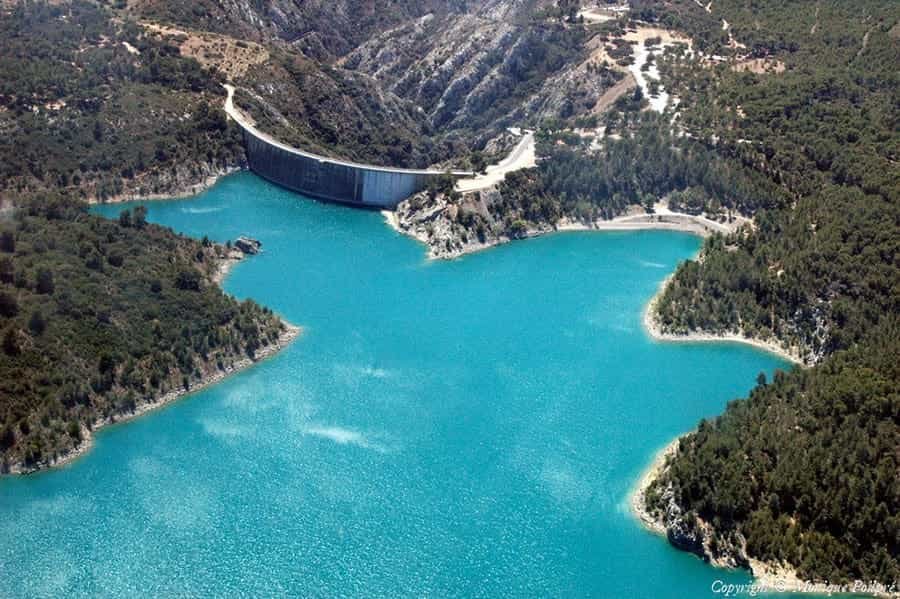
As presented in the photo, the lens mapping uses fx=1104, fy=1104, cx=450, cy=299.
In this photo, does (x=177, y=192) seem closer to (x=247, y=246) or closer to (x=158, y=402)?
(x=247, y=246)

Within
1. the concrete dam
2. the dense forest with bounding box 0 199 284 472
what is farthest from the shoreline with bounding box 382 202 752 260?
the dense forest with bounding box 0 199 284 472

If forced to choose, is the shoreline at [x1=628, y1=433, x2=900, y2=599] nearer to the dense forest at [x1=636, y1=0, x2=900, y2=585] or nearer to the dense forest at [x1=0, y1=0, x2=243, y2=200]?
the dense forest at [x1=636, y1=0, x2=900, y2=585]

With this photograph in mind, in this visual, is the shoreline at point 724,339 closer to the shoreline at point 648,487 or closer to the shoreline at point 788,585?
the shoreline at point 648,487

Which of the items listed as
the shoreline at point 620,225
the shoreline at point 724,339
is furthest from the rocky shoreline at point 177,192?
the shoreline at point 724,339

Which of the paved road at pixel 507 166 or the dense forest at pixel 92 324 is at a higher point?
the paved road at pixel 507 166

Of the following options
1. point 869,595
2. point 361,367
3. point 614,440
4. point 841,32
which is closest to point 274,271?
point 361,367

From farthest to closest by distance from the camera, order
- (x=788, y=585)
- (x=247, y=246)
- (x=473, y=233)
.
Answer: (x=473, y=233) < (x=247, y=246) < (x=788, y=585)

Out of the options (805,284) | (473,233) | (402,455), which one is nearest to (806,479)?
(402,455)
